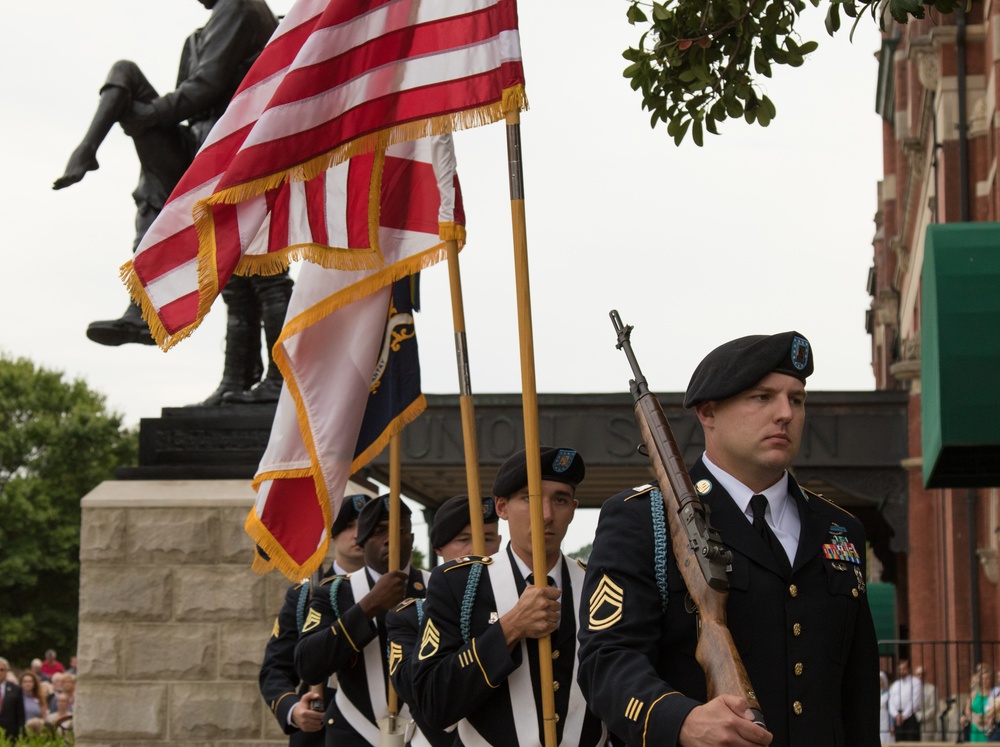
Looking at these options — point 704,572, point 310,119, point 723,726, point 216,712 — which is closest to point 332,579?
point 310,119

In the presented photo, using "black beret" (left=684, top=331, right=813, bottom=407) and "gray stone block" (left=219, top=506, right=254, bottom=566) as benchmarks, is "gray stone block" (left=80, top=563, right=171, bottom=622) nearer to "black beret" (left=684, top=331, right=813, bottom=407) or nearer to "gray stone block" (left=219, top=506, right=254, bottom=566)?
"gray stone block" (left=219, top=506, right=254, bottom=566)

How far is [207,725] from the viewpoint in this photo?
401 inches

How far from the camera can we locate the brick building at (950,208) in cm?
2088

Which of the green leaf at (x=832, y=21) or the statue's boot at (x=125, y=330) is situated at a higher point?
the green leaf at (x=832, y=21)

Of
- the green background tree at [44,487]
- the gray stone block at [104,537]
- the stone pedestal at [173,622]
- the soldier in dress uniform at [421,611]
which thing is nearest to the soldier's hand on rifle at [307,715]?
the soldier in dress uniform at [421,611]

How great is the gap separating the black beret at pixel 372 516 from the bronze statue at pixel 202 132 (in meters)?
3.13

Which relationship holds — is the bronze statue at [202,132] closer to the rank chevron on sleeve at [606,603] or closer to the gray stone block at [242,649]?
the gray stone block at [242,649]

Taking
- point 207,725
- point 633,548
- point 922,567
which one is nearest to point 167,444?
point 207,725

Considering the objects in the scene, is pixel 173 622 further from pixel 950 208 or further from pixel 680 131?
pixel 950 208

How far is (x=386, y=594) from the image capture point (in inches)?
283

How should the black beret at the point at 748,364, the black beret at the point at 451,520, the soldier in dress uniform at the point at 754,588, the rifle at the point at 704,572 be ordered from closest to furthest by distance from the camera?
the rifle at the point at 704,572, the soldier in dress uniform at the point at 754,588, the black beret at the point at 748,364, the black beret at the point at 451,520

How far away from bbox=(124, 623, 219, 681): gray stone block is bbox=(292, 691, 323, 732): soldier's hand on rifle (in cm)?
258

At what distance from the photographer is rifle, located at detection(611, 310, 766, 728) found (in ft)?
11.6

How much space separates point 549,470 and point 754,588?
175 centimetres
